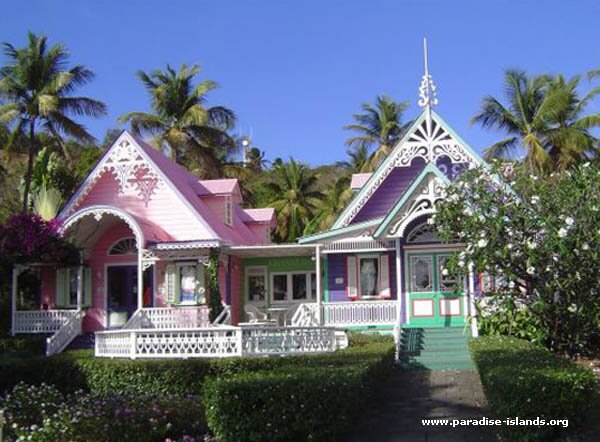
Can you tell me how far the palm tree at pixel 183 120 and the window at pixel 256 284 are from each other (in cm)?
1239

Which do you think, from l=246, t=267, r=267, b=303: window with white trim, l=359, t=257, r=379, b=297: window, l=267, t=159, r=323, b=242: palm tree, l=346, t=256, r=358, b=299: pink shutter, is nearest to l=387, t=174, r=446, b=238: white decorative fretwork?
l=359, t=257, r=379, b=297: window

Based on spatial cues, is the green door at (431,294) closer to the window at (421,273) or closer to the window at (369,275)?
the window at (421,273)

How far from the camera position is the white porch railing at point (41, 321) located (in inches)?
913

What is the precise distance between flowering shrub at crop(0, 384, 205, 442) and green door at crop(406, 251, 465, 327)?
11.2 m

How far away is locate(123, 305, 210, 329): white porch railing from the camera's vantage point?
73.2 ft

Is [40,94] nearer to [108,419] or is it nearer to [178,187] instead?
[178,187]

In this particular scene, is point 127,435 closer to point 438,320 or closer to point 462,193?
point 462,193

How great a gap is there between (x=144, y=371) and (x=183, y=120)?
24.4m

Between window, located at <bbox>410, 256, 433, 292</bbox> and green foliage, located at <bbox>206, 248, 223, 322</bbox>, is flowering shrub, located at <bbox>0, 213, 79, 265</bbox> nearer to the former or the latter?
green foliage, located at <bbox>206, 248, 223, 322</bbox>

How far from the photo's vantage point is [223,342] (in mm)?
16406

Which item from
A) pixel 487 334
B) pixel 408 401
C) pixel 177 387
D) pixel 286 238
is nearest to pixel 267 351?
pixel 177 387

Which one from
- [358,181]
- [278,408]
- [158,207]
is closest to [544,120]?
[358,181]

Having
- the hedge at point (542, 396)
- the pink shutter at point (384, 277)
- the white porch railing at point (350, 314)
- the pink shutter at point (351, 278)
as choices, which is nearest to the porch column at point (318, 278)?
the white porch railing at point (350, 314)

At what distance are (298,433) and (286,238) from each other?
1437 inches
